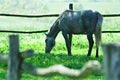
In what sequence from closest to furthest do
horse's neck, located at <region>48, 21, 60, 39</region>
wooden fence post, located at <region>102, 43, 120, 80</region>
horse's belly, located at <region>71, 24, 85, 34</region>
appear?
wooden fence post, located at <region>102, 43, 120, 80</region>
horse's belly, located at <region>71, 24, 85, 34</region>
horse's neck, located at <region>48, 21, 60, 39</region>

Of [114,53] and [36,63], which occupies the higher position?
[114,53]

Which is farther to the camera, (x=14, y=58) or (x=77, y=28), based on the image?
(x=77, y=28)

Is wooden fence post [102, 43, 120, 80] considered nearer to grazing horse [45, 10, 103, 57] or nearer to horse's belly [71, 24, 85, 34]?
grazing horse [45, 10, 103, 57]

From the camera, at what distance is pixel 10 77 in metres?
5.66

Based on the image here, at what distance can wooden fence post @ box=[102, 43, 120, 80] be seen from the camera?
14.3ft

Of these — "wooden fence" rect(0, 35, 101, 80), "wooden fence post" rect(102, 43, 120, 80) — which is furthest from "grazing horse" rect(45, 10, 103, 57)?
"wooden fence post" rect(102, 43, 120, 80)

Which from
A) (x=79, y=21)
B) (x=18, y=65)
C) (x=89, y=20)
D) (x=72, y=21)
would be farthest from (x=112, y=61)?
(x=72, y=21)

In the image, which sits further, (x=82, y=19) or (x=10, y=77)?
(x=82, y=19)

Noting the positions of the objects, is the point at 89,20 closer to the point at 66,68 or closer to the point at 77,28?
the point at 77,28

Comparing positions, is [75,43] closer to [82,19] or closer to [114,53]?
[82,19]

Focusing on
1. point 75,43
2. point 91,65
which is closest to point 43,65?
point 75,43

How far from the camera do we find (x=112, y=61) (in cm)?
443

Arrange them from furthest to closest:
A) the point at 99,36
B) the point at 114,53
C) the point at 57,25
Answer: the point at 57,25 < the point at 99,36 < the point at 114,53

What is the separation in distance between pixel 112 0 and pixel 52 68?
3651 inches
